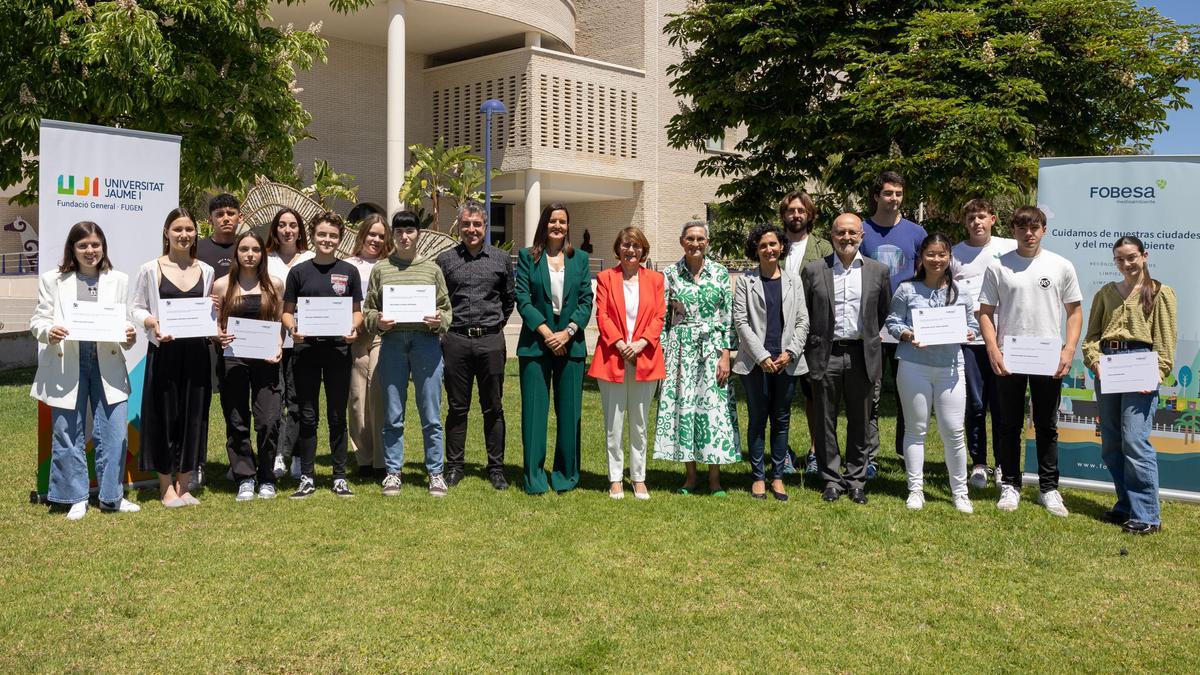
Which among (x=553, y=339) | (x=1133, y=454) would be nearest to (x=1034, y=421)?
(x=1133, y=454)

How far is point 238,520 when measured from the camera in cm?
668

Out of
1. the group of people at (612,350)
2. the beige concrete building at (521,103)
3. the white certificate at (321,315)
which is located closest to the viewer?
the group of people at (612,350)

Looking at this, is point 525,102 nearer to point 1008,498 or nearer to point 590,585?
point 1008,498

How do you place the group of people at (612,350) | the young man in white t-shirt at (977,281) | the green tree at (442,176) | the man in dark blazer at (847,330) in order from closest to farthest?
the group of people at (612,350), the man in dark blazer at (847,330), the young man in white t-shirt at (977,281), the green tree at (442,176)

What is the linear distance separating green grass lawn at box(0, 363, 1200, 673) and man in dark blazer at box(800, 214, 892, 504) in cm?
64

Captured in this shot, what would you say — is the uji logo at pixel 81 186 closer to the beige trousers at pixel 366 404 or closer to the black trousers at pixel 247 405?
the black trousers at pixel 247 405

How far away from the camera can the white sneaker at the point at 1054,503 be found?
707cm

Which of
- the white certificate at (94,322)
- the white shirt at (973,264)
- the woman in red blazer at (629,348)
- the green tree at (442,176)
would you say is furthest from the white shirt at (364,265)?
the green tree at (442,176)

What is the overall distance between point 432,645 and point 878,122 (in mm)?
10970

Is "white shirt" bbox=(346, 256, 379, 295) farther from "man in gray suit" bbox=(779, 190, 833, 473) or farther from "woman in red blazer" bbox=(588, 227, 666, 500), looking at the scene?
"man in gray suit" bbox=(779, 190, 833, 473)

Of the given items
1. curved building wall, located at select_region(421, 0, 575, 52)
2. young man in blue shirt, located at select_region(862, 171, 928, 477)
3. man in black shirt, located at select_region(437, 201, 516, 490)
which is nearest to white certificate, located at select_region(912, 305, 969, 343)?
young man in blue shirt, located at select_region(862, 171, 928, 477)

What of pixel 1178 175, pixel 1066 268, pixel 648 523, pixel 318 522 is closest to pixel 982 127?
pixel 1178 175

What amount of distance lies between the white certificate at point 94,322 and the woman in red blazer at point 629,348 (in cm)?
335

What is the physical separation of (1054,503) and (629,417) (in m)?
3.22
